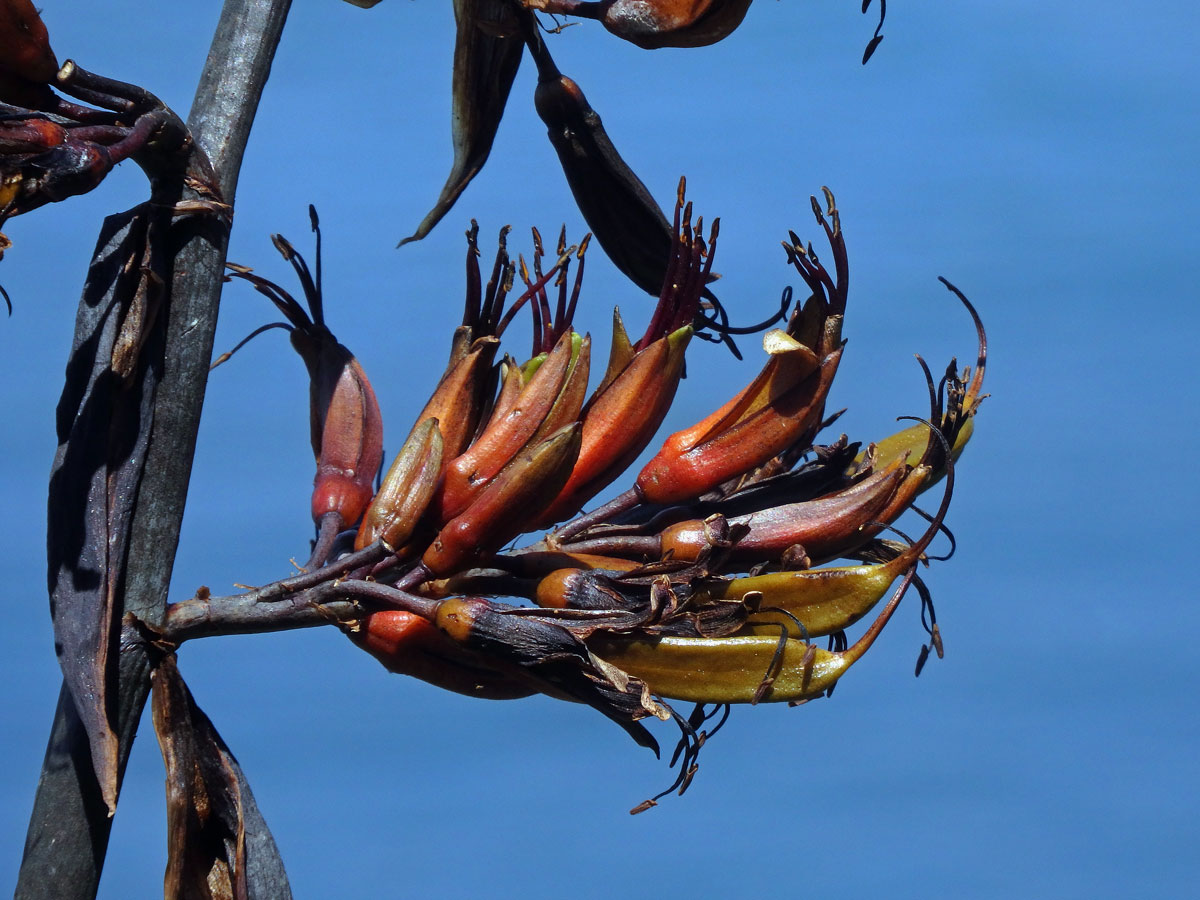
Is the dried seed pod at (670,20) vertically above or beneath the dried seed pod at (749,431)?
above

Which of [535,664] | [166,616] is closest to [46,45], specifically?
[166,616]

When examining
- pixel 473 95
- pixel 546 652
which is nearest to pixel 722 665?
pixel 546 652

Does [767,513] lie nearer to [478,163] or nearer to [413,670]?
[413,670]

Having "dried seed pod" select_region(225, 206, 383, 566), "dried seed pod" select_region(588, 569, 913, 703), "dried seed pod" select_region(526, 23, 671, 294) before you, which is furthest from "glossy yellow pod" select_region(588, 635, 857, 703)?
"dried seed pod" select_region(526, 23, 671, 294)

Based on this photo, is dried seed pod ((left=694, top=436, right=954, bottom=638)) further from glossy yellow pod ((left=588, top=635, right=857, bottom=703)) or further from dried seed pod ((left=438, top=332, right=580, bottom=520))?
dried seed pod ((left=438, top=332, right=580, bottom=520))

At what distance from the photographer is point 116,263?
1083mm

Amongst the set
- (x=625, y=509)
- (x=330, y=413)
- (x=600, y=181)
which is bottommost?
(x=625, y=509)

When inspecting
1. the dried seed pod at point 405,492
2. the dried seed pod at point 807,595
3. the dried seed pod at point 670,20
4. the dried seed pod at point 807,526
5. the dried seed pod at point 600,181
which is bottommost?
the dried seed pod at point 807,595

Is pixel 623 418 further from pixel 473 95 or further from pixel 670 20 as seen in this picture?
pixel 473 95

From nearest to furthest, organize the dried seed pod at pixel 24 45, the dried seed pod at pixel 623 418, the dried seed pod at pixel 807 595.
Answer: the dried seed pod at pixel 24 45
the dried seed pod at pixel 807 595
the dried seed pod at pixel 623 418

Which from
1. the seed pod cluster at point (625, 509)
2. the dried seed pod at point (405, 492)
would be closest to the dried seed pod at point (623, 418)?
the seed pod cluster at point (625, 509)

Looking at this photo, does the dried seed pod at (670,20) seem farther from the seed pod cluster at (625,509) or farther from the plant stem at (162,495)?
the plant stem at (162,495)

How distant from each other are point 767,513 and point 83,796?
0.62 metres

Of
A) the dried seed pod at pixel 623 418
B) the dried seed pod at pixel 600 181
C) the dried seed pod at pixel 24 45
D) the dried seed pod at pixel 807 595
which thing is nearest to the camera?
the dried seed pod at pixel 24 45
